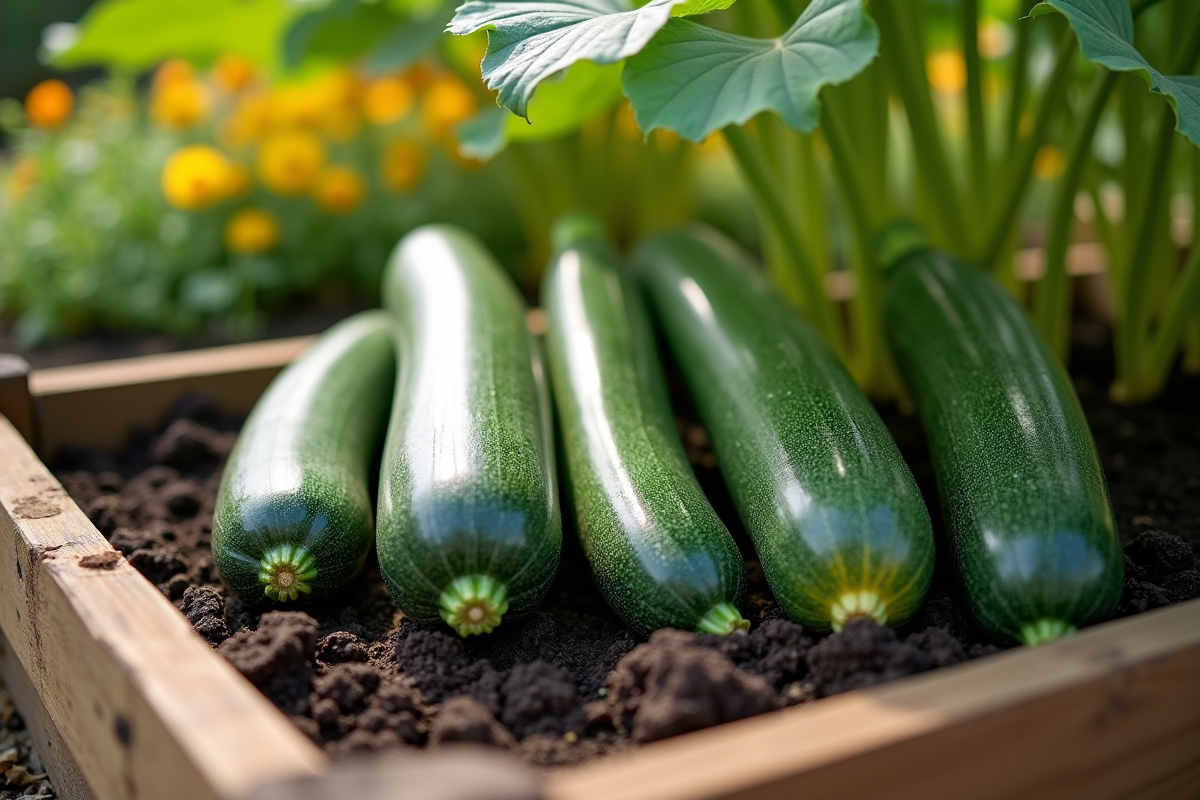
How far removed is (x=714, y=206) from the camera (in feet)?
13.6

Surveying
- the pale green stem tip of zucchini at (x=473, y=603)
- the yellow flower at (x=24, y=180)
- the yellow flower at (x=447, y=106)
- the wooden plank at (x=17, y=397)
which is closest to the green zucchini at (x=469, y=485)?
the pale green stem tip of zucchini at (x=473, y=603)

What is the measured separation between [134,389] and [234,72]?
1.67 m

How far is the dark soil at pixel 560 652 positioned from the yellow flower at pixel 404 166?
175 centimetres

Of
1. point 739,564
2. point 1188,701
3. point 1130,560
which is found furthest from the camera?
point 1130,560

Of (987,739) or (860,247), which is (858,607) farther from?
(860,247)

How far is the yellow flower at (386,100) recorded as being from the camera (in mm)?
3699

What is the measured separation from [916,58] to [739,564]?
46.3 inches

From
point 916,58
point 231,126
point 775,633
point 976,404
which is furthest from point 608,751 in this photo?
point 231,126

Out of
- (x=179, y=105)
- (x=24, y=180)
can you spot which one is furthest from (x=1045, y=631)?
(x=24, y=180)

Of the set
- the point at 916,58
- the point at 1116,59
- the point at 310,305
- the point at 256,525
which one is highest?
the point at 1116,59

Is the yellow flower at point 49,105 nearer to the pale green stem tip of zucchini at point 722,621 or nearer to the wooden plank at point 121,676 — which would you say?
the wooden plank at point 121,676

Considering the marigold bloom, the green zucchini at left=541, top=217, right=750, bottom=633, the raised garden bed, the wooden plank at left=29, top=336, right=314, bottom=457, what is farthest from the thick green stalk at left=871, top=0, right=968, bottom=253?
the marigold bloom

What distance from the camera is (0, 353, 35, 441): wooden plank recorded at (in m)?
2.25

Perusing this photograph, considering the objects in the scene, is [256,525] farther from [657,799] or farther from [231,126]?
[231,126]
